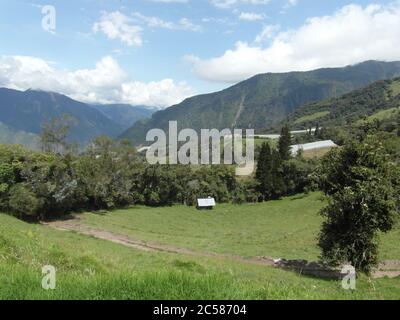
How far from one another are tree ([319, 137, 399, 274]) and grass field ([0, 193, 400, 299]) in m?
2.99

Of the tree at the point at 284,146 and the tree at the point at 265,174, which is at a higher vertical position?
the tree at the point at 284,146

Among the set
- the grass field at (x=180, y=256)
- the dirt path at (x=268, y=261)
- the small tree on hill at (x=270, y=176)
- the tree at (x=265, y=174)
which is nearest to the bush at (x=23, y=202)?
the grass field at (x=180, y=256)

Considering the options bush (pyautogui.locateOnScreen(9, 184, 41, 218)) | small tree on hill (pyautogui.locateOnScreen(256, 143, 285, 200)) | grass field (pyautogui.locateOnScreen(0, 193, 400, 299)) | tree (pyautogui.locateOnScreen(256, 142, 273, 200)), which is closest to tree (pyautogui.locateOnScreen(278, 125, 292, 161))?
small tree on hill (pyautogui.locateOnScreen(256, 143, 285, 200))

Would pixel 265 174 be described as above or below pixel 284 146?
Result: below

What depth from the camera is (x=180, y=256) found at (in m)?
36.0

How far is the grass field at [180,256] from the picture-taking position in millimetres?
5707

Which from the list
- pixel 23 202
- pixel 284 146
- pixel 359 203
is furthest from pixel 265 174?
pixel 359 203

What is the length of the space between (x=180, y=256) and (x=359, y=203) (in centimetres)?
1511

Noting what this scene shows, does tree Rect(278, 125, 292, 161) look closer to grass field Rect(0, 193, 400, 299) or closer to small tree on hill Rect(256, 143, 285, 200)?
small tree on hill Rect(256, 143, 285, 200)

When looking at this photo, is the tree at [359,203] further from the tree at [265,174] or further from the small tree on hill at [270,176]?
the small tree on hill at [270,176]

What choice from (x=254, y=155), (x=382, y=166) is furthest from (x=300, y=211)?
(x=254, y=155)

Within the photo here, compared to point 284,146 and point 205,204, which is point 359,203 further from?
point 284,146

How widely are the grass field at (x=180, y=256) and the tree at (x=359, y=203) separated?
2987mm
